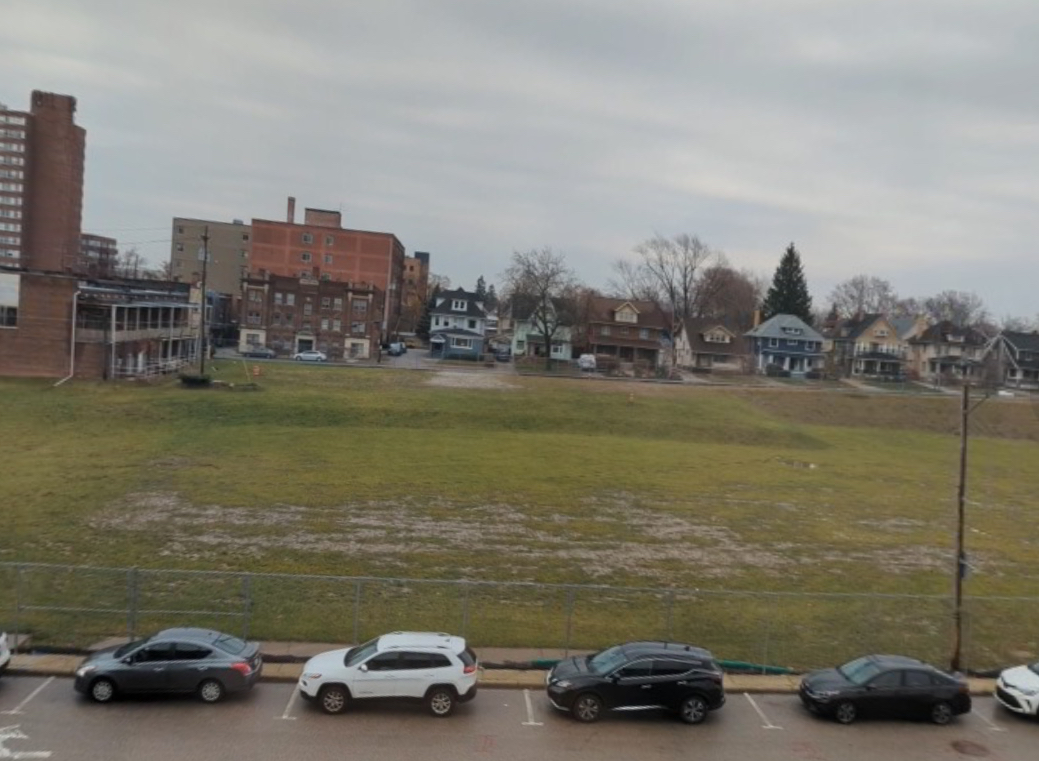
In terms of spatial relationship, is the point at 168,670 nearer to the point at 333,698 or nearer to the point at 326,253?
the point at 333,698

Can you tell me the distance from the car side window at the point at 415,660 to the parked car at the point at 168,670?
2923 millimetres

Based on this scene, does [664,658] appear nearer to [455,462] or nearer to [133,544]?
[133,544]

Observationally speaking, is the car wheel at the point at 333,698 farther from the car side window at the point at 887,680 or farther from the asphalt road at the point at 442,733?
the car side window at the point at 887,680

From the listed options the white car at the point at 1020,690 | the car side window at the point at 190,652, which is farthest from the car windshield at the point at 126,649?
the white car at the point at 1020,690

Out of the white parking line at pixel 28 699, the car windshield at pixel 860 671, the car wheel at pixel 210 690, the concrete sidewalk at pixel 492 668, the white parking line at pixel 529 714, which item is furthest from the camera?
the concrete sidewalk at pixel 492 668

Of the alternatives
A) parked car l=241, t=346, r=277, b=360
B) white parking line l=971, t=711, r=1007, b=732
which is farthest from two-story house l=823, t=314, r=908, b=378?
white parking line l=971, t=711, r=1007, b=732

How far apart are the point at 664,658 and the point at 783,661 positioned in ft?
16.0

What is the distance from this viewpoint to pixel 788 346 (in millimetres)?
104750

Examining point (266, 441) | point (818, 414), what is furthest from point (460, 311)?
point (266, 441)

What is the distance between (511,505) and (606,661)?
646 inches

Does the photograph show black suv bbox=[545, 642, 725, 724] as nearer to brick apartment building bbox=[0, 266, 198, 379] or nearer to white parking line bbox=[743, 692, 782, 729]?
white parking line bbox=[743, 692, 782, 729]

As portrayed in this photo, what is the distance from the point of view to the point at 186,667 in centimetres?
1556

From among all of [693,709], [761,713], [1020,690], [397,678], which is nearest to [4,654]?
[397,678]

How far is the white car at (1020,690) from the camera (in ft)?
53.4
